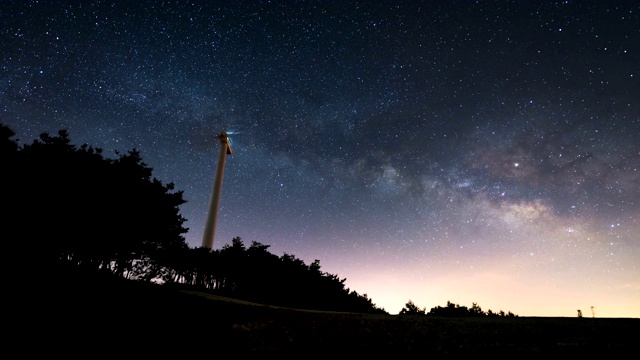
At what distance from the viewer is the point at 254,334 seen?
417cm

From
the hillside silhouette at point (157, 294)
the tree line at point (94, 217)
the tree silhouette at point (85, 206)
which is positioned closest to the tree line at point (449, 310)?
the hillside silhouette at point (157, 294)

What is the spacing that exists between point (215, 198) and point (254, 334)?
5221 centimetres

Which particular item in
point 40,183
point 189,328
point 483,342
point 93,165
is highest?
point 93,165

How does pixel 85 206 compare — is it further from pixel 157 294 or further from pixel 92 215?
pixel 157 294

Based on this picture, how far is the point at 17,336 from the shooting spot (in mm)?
4469

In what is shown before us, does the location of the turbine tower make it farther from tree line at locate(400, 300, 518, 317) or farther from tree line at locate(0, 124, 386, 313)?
tree line at locate(400, 300, 518, 317)

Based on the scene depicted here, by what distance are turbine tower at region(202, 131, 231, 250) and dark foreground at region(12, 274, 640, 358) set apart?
4236 cm

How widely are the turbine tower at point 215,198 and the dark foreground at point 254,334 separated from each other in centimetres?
4236

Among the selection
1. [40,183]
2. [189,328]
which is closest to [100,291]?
[189,328]

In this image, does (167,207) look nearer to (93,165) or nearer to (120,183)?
(120,183)

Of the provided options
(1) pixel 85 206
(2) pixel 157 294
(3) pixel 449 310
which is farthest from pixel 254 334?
(3) pixel 449 310

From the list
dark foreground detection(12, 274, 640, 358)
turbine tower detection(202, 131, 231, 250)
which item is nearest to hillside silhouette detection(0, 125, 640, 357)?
dark foreground detection(12, 274, 640, 358)

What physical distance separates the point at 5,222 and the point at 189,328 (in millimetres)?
22509

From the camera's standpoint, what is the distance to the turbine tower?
48.4 meters
